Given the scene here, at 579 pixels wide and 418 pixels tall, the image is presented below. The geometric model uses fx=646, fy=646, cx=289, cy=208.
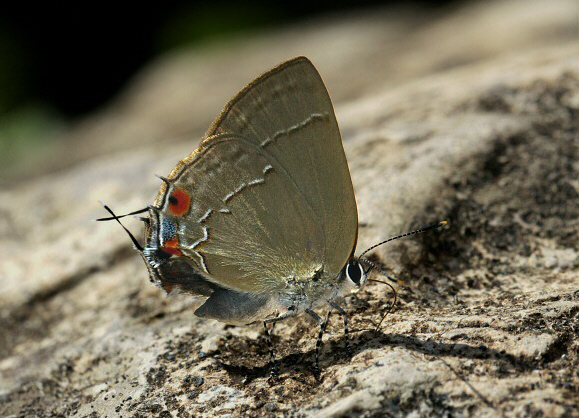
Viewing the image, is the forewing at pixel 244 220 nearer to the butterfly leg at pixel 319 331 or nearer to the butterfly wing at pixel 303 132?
the butterfly wing at pixel 303 132

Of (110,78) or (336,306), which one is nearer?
(336,306)

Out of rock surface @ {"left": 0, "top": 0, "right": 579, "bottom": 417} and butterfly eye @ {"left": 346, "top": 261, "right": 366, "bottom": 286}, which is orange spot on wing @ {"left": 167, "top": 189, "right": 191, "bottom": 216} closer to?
rock surface @ {"left": 0, "top": 0, "right": 579, "bottom": 417}

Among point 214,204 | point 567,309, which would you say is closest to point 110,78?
point 214,204

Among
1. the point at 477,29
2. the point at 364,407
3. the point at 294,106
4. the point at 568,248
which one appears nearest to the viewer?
the point at 364,407

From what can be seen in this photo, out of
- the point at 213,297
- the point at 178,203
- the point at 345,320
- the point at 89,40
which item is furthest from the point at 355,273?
the point at 89,40

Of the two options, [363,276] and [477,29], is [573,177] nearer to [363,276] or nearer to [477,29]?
[363,276]

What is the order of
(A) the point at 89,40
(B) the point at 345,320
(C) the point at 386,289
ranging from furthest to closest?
(A) the point at 89,40 < (C) the point at 386,289 < (B) the point at 345,320

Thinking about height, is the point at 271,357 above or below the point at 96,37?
below

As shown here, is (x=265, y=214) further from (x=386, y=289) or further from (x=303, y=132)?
(x=386, y=289)
